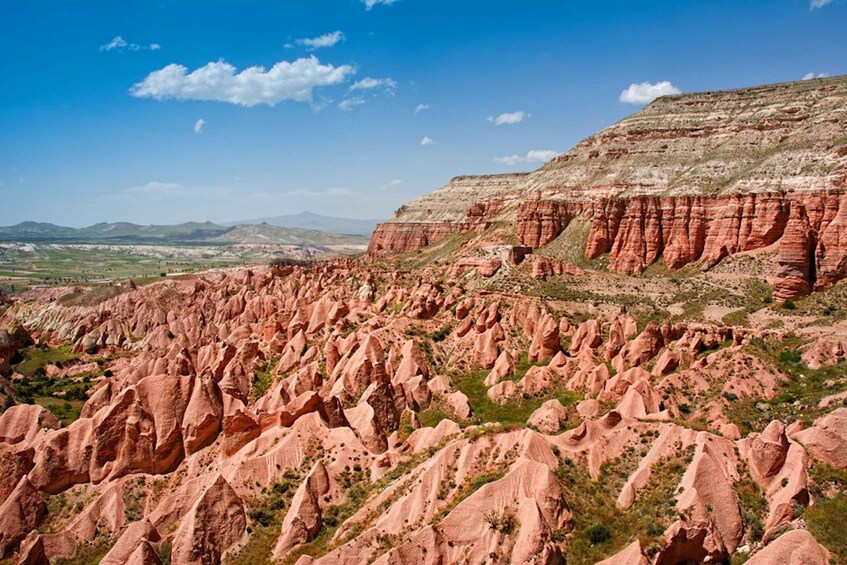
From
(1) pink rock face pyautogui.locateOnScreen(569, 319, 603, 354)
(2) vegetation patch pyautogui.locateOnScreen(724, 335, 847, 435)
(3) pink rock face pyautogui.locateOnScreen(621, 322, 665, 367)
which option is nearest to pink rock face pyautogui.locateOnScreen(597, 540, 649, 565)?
(2) vegetation patch pyautogui.locateOnScreen(724, 335, 847, 435)

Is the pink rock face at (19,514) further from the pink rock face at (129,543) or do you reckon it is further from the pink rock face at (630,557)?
the pink rock face at (630,557)

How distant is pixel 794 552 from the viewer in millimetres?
17938

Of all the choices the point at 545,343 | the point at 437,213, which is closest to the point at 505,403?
the point at 545,343

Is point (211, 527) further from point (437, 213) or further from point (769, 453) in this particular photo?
point (437, 213)

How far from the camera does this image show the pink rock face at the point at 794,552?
698 inches

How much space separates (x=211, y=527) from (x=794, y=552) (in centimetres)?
2230

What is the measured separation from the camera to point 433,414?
41.1 metres

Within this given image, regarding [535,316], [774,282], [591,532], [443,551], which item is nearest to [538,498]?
[591,532]

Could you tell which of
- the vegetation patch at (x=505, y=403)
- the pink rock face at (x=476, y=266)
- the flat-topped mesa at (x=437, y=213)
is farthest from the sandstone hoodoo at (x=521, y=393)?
the flat-topped mesa at (x=437, y=213)

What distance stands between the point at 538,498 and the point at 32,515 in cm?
2468

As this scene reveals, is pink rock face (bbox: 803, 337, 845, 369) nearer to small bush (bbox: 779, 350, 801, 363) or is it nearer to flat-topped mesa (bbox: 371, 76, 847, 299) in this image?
small bush (bbox: 779, 350, 801, 363)

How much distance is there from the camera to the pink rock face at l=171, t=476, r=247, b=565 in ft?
77.7

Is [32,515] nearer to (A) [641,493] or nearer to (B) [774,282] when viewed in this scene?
(A) [641,493]

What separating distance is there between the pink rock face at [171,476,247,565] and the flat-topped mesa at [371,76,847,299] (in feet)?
170
